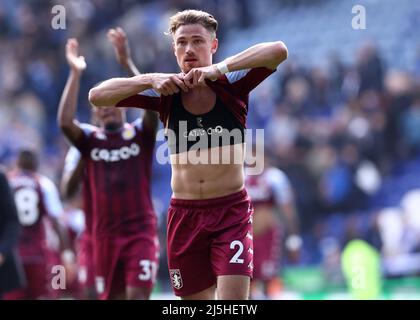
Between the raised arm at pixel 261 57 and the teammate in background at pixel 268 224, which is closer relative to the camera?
the raised arm at pixel 261 57

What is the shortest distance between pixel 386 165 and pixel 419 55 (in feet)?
9.18

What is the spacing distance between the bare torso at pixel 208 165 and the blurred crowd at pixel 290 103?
37.5 ft

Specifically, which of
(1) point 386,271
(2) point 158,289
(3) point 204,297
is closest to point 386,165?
(1) point 386,271

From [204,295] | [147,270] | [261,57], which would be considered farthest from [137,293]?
[261,57]

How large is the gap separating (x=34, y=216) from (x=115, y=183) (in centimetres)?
315

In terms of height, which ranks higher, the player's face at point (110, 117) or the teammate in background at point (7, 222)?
the player's face at point (110, 117)

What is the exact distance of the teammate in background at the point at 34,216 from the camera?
1191 centimetres

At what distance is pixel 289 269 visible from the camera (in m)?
18.1

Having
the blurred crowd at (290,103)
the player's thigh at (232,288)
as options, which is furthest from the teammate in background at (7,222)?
the blurred crowd at (290,103)

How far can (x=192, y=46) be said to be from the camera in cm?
690
